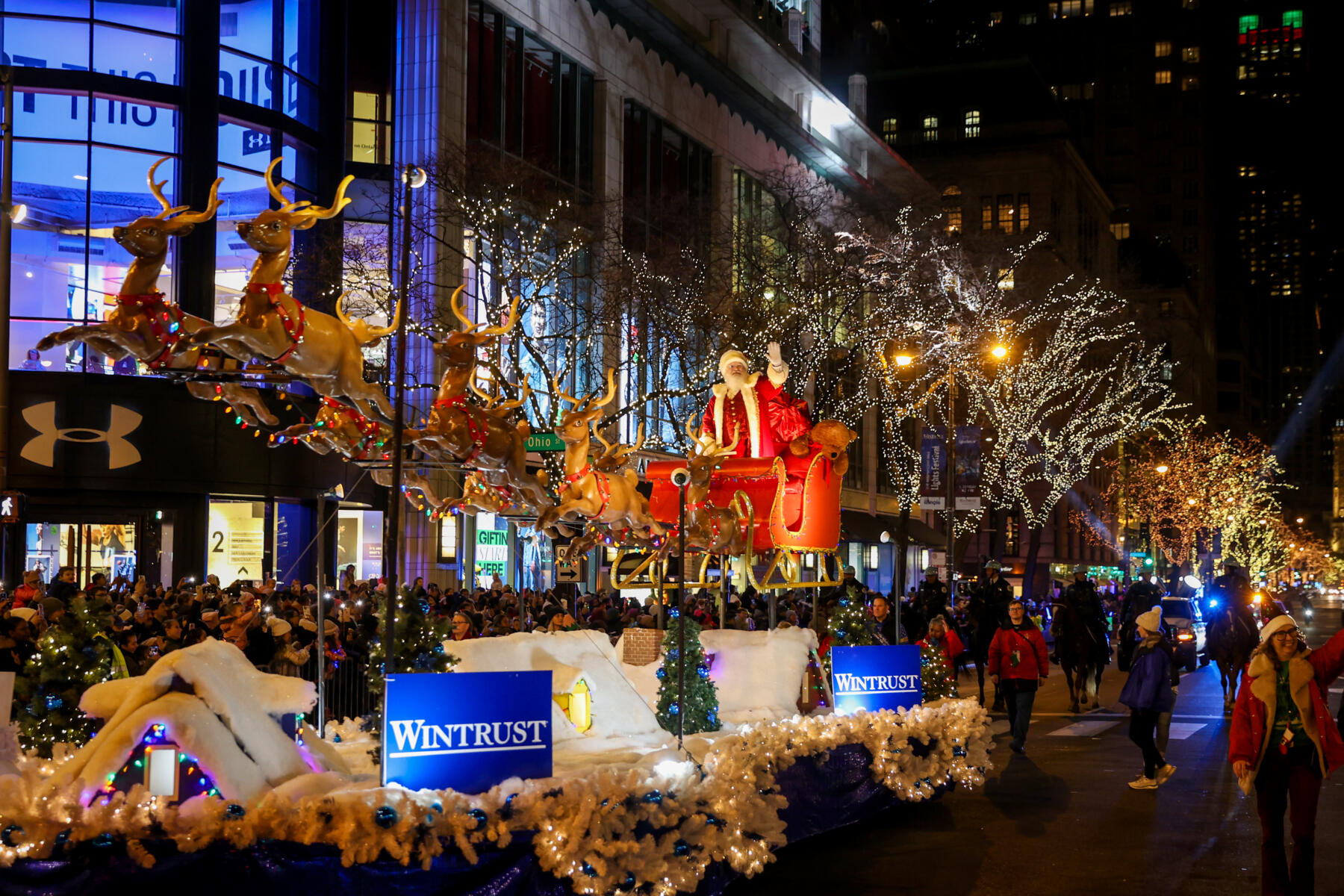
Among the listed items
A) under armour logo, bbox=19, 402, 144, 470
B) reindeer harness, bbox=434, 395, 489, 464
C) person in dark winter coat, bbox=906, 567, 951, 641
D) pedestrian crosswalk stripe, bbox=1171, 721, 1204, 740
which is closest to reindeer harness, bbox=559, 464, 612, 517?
reindeer harness, bbox=434, 395, 489, 464

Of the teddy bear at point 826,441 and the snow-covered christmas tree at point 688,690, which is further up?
the teddy bear at point 826,441

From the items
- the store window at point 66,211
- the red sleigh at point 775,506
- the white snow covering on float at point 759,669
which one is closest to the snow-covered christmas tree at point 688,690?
the white snow covering on float at point 759,669

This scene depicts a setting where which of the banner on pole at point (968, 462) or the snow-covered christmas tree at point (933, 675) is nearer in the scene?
the snow-covered christmas tree at point (933, 675)

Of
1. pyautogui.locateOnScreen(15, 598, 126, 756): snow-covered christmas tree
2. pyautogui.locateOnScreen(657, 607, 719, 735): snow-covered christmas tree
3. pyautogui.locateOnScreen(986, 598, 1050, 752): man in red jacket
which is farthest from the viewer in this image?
pyautogui.locateOnScreen(986, 598, 1050, 752): man in red jacket

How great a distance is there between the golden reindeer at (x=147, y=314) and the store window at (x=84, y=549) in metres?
19.7

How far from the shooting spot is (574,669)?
10.1m

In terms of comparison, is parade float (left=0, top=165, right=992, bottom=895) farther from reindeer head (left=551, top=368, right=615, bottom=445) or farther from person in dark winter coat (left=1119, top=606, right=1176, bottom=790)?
person in dark winter coat (left=1119, top=606, right=1176, bottom=790)

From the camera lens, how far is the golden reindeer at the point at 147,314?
260 inches

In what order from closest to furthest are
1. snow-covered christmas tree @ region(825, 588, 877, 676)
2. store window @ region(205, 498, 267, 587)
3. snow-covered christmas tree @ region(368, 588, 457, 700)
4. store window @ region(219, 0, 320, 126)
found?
snow-covered christmas tree @ region(368, 588, 457, 700) < snow-covered christmas tree @ region(825, 588, 877, 676) < store window @ region(205, 498, 267, 587) < store window @ region(219, 0, 320, 126)

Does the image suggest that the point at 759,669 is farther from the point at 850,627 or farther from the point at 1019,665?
the point at 1019,665

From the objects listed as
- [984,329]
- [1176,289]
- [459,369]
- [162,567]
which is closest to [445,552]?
[162,567]

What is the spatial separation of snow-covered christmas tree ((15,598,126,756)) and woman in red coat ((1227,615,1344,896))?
→ 6.46 m

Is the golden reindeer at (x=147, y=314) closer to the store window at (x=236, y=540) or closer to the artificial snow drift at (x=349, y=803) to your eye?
the artificial snow drift at (x=349, y=803)

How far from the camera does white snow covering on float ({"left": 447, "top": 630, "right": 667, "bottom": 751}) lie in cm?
978
